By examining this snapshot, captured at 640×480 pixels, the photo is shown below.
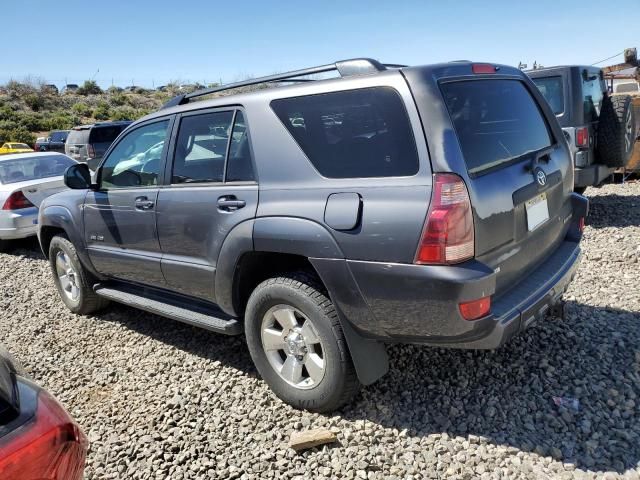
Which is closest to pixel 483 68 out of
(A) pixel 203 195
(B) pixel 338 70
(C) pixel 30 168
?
(B) pixel 338 70

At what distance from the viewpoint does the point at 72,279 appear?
4941 mm

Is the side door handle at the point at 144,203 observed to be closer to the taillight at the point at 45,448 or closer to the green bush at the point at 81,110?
the taillight at the point at 45,448

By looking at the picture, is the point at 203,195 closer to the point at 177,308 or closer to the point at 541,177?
the point at 177,308

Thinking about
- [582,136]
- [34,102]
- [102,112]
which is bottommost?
[582,136]

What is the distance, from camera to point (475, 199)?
2.39 meters

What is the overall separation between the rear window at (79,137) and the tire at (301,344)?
1364 centimetres

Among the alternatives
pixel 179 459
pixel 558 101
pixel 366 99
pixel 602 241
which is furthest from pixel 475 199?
pixel 558 101

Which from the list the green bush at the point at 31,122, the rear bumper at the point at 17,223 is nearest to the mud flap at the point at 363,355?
the rear bumper at the point at 17,223

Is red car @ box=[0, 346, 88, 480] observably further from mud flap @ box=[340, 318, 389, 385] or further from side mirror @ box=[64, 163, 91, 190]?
side mirror @ box=[64, 163, 91, 190]

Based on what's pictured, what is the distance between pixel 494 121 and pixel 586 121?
182 inches

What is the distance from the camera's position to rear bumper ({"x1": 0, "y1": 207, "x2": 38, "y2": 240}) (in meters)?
7.32

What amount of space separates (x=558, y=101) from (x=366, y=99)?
507 cm

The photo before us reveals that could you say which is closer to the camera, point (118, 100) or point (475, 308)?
point (475, 308)

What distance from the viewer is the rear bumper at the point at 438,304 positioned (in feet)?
7.72
